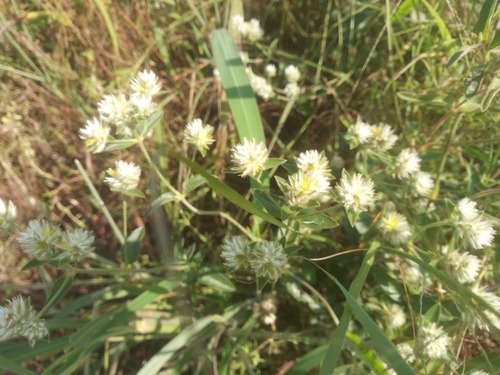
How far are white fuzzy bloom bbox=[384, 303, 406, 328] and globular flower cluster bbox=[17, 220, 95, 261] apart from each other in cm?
81

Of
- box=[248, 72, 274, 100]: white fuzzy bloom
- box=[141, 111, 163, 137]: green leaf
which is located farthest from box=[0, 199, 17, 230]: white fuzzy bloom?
box=[248, 72, 274, 100]: white fuzzy bloom

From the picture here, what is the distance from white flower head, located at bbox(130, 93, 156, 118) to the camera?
3.01 feet

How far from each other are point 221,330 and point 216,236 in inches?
14.3

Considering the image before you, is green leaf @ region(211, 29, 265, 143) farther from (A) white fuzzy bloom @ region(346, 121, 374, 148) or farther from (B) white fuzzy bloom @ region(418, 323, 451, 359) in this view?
(B) white fuzzy bloom @ region(418, 323, 451, 359)

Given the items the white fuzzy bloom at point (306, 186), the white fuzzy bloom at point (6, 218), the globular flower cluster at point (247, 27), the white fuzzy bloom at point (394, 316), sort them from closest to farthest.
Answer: the white fuzzy bloom at point (306, 186) → the white fuzzy bloom at point (6, 218) → the white fuzzy bloom at point (394, 316) → the globular flower cluster at point (247, 27)

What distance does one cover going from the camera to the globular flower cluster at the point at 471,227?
860mm

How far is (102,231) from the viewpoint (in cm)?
151

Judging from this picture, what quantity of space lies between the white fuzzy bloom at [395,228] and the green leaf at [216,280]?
427mm

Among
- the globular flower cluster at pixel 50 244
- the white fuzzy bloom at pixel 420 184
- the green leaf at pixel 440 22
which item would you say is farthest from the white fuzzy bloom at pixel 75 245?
the green leaf at pixel 440 22

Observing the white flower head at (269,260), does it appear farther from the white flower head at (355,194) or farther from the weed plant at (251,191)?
the white flower head at (355,194)

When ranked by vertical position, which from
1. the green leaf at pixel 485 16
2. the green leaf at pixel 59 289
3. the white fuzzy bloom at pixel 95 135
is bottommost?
the green leaf at pixel 59 289

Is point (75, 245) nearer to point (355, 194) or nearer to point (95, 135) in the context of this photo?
point (95, 135)

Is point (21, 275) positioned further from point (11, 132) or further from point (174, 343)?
point (174, 343)

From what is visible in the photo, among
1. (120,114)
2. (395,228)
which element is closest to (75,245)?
(120,114)
